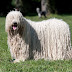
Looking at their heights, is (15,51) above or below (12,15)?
below

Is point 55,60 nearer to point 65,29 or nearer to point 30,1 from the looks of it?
point 65,29

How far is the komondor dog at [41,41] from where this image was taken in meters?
6.26

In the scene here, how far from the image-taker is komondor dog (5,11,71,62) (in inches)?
246

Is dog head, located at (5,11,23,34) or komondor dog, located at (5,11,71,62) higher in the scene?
dog head, located at (5,11,23,34)

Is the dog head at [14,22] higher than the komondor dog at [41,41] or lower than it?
higher

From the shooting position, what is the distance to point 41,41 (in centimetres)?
643

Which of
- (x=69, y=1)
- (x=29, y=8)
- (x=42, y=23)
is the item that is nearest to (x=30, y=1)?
(x=29, y=8)

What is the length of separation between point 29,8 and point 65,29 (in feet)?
96.9

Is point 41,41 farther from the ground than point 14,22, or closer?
closer

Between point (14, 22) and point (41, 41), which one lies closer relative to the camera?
point (14, 22)

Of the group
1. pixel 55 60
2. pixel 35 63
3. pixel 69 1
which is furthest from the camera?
pixel 69 1

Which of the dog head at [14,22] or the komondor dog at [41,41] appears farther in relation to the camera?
the komondor dog at [41,41]

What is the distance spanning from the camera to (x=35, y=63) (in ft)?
19.4

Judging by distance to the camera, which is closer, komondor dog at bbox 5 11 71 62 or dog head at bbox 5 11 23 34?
dog head at bbox 5 11 23 34
